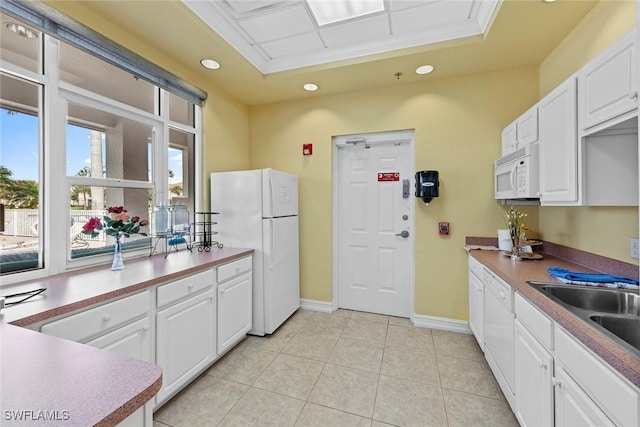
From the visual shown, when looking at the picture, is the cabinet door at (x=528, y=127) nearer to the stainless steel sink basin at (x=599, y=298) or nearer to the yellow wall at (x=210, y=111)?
the stainless steel sink basin at (x=599, y=298)

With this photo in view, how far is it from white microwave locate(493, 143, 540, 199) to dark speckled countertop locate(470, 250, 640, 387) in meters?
0.53

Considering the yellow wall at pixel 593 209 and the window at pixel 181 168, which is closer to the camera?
the yellow wall at pixel 593 209

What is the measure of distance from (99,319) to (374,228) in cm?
268

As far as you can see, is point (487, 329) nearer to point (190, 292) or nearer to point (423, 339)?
A: point (423, 339)

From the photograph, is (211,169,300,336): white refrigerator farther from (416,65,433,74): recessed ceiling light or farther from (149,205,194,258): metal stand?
(416,65,433,74): recessed ceiling light

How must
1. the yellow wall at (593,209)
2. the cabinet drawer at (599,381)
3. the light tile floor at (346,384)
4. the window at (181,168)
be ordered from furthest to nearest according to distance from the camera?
1. the window at (181,168)
2. the light tile floor at (346,384)
3. the yellow wall at (593,209)
4. the cabinet drawer at (599,381)

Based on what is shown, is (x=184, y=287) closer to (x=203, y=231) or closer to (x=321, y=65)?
(x=203, y=231)

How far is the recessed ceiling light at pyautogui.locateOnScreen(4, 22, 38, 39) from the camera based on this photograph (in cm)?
161

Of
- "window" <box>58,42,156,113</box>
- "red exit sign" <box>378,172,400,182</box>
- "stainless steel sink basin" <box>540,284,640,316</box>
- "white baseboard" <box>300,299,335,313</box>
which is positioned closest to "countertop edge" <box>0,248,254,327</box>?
"window" <box>58,42,156,113</box>

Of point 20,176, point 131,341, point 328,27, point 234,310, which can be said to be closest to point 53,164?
point 20,176

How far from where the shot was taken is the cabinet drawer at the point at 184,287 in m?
1.77

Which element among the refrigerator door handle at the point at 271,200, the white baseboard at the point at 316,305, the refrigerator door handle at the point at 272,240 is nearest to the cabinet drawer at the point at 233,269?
the refrigerator door handle at the point at 272,240

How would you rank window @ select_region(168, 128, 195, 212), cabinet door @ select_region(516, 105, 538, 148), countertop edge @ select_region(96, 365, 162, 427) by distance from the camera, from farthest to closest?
window @ select_region(168, 128, 195, 212) → cabinet door @ select_region(516, 105, 538, 148) → countertop edge @ select_region(96, 365, 162, 427)

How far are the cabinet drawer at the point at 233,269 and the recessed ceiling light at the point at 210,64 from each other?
1.93m
